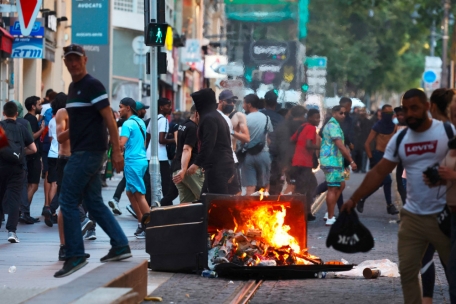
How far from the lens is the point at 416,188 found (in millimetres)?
7254

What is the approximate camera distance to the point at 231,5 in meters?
25.5

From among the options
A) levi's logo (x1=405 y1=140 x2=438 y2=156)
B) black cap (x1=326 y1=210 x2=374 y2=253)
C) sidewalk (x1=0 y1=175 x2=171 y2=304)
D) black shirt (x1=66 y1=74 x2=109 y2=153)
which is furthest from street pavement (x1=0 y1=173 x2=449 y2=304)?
levi's logo (x1=405 y1=140 x2=438 y2=156)

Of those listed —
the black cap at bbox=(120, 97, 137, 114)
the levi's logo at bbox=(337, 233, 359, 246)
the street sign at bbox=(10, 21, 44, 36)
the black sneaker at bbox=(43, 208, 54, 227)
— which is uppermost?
the street sign at bbox=(10, 21, 44, 36)

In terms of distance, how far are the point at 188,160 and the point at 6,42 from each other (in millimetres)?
13143

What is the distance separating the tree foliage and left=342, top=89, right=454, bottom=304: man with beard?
57.7ft

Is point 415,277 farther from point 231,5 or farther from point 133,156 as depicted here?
point 231,5

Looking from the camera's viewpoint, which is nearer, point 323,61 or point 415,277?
point 415,277

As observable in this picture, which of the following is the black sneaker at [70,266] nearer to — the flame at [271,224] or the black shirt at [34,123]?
the flame at [271,224]

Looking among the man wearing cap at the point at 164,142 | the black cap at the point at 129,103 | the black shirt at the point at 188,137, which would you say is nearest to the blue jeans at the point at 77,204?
the black shirt at the point at 188,137

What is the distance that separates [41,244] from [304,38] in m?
13.2

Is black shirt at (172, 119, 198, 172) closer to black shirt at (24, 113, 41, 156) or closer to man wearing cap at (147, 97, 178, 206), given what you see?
man wearing cap at (147, 97, 178, 206)

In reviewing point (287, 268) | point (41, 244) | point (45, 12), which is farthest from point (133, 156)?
point (45, 12)

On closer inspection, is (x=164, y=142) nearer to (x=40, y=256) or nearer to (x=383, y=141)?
(x=383, y=141)

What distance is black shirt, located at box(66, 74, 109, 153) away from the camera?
8.73 meters
